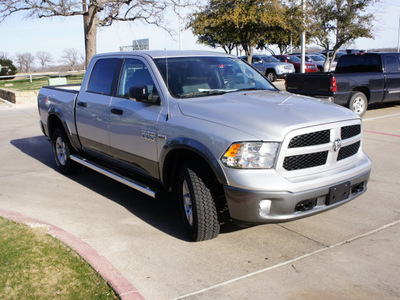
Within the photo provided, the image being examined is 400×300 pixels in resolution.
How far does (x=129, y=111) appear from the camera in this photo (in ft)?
16.5

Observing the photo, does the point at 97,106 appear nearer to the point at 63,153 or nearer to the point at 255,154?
the point at 63,153

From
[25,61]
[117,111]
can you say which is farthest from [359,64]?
[25,61]

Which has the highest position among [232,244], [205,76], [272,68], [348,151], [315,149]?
[272,68]

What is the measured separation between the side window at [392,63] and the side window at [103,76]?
30.2 feet

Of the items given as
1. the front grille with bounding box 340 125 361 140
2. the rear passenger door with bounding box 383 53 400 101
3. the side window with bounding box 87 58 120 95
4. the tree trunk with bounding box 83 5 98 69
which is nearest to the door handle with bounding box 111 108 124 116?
the side window with bounding box 87 58 120 95

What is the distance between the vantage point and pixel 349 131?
14.1ft

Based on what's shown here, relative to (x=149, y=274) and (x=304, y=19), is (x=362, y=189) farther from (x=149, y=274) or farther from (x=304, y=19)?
(x=304, y=19)

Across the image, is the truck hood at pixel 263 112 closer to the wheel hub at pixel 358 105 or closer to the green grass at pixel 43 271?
the green grass at pixel 43 271

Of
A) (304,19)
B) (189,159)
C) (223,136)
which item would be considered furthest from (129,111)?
(304,19)

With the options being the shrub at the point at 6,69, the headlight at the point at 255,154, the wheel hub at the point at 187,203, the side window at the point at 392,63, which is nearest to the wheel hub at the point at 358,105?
the side window at the point at 392,63

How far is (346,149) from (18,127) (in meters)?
10.8

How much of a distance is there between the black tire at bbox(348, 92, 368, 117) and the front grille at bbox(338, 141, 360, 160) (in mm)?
7438

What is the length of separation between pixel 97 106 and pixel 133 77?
0.73m

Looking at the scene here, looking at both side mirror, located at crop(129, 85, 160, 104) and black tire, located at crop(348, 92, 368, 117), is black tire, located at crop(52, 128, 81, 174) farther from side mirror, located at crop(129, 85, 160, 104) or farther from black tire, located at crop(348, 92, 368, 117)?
black tire, located at crop(348, 92, 368, 117)
